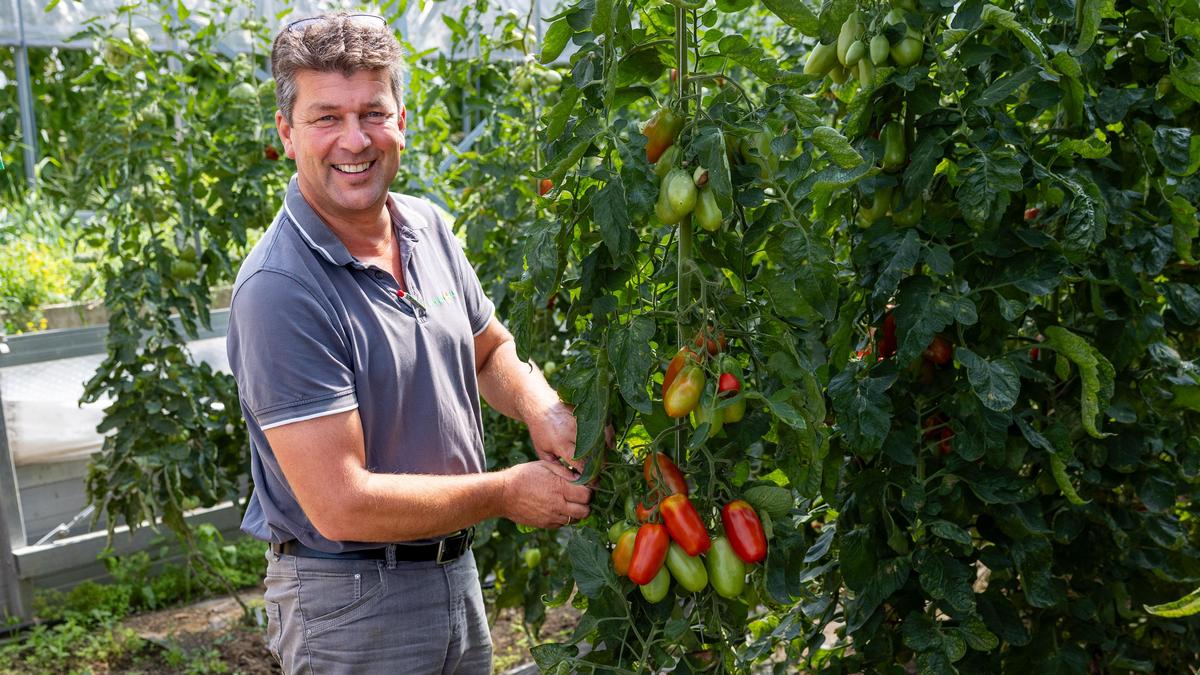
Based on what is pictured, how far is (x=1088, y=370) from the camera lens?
161 cm

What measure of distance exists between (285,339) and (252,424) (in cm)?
26

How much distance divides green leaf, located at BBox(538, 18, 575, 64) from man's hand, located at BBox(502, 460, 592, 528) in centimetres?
59

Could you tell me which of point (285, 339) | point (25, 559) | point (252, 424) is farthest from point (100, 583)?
point (285, 339)

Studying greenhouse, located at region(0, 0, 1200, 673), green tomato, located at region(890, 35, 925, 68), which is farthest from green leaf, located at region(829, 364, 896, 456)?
green tomato, located at region(890, 35, 925, 68)

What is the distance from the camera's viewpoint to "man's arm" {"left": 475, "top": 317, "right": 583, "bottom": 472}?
1.83m

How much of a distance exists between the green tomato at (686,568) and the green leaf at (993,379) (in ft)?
1.56

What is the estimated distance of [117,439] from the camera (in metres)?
3.02

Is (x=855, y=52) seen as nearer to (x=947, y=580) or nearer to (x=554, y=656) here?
(x=947, y=580)

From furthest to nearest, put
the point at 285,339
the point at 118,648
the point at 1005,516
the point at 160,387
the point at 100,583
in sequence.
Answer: the point at 100,583, the point at 118,648, the point at 160,387, the point at 1005,516, the point at 285,339

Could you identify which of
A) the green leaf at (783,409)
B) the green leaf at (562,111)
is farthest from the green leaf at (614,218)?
the green leaf at (783,409)

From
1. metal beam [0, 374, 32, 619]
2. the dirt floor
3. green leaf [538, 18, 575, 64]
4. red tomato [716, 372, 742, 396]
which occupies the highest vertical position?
green leaf [538, 18, 575, 64]

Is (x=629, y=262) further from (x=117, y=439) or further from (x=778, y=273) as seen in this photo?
(x=117, y=439)

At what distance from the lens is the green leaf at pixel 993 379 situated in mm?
1544

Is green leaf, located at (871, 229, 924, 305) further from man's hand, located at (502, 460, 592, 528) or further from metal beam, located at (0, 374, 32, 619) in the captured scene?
metal beam, located at (0, 374, 32, 619)
